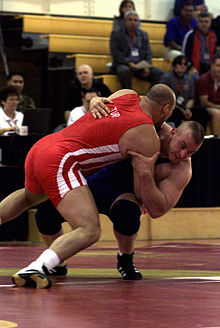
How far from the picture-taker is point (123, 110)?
153 inches

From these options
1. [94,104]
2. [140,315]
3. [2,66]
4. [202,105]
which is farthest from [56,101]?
[140,315]

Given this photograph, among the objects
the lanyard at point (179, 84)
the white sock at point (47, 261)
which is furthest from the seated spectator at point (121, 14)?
the white sock at point (47, 261)

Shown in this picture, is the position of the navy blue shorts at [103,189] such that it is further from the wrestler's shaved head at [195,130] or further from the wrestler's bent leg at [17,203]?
the wrestler's shaved head at [195,130]

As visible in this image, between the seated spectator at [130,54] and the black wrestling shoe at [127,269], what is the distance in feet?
19.6

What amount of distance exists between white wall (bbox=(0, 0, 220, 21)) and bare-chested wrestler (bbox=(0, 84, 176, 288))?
25.2 ft

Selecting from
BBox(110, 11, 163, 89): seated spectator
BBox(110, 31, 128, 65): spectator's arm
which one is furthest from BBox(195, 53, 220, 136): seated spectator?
BBox(110, 31, 128, 65): spectator's arm

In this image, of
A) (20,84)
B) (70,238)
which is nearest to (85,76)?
(20,84)

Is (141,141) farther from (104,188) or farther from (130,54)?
(130,54)

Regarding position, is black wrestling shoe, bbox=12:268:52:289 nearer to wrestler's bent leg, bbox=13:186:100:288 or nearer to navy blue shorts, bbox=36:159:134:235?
wrestler's bent leg, bbox=13:186:100:288

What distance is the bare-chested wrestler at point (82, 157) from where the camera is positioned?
3693 millimetres

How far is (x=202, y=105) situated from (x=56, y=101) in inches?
99.0

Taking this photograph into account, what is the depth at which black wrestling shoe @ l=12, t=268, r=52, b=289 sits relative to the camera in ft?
11.8

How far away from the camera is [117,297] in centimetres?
333

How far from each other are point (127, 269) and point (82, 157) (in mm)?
670
